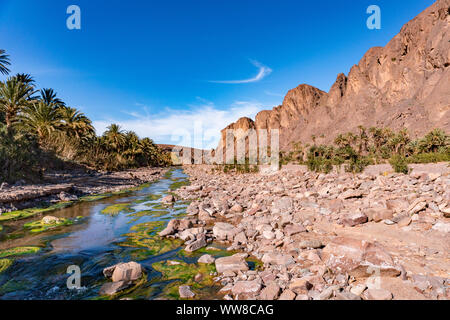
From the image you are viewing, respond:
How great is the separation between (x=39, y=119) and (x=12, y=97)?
4520 mm

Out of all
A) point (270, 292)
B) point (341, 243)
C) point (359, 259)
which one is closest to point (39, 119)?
point (270, 292)

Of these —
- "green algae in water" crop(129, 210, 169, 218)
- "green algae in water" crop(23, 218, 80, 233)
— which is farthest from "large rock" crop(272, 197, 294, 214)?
"green algae in water" crop(23, 218, 80, 233)

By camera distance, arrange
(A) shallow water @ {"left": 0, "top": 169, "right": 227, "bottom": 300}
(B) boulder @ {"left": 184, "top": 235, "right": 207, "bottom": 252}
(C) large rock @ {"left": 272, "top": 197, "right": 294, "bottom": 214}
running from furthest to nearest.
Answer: (C) large rock @ {"left": 272, "top": 197, "right": 294, "bottom": 214} → (B) boulder @ {"left": 184, "top": 235, "right": 207, "bottom": 252} → (A) shallow water @ {"left": 0, "top": 169, "right": 227, "bottom": 300}

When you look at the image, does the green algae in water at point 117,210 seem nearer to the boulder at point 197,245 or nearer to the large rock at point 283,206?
the boulder at point 197,245

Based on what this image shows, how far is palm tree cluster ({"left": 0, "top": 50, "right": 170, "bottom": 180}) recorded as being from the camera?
80.0 ft

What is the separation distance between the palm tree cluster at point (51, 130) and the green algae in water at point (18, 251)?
13.7 m

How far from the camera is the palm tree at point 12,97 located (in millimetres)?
25688

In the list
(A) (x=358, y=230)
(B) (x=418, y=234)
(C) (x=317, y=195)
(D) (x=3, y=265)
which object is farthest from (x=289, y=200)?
(D) (x=3, y=265)

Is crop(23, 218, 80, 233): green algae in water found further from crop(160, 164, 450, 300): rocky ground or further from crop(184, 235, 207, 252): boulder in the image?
crop(184, 235, 207, 252): boulder

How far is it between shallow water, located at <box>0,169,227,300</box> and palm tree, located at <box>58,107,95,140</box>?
31613 mm

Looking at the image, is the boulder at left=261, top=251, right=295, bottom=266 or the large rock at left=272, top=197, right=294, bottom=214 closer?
the boulder at left=261, top=251, right=295, bottom=266

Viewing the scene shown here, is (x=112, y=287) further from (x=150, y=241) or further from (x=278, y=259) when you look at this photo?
(x=278, y=259)
